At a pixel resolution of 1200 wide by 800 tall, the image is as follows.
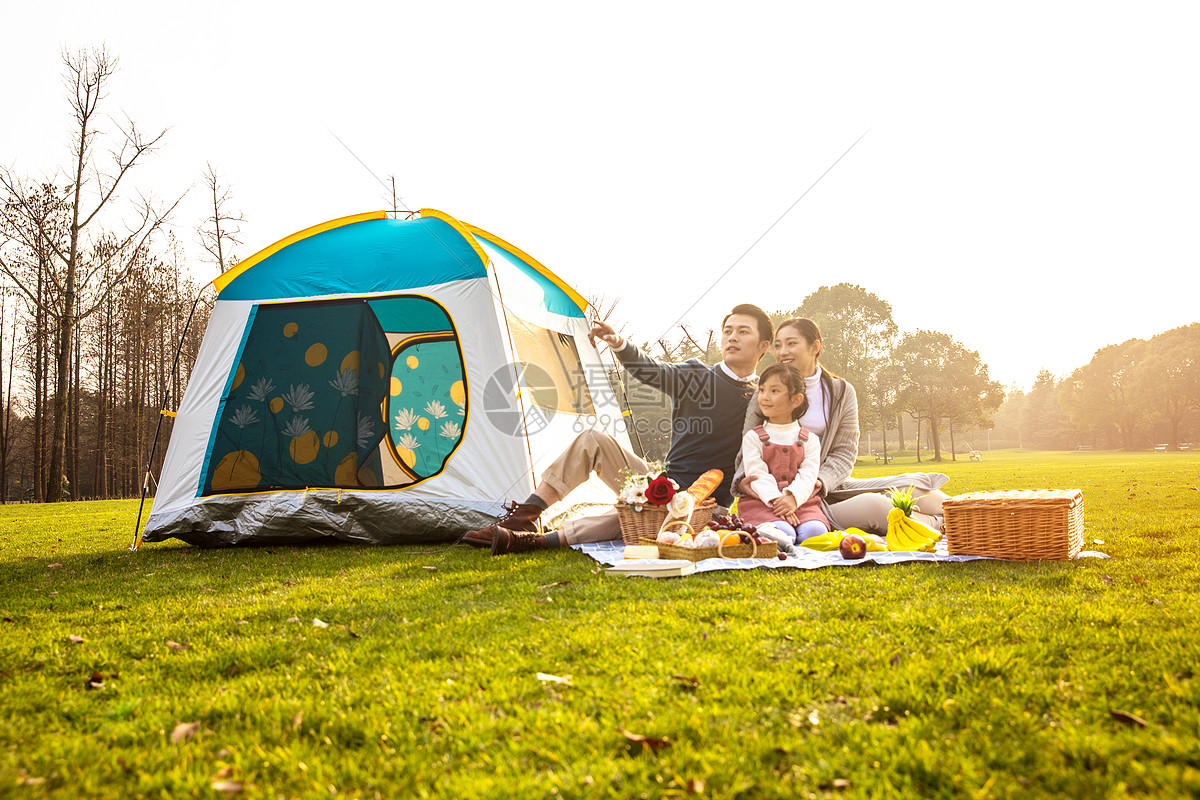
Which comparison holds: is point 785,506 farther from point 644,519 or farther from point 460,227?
point 460,227

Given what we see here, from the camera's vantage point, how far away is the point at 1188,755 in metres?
1.30

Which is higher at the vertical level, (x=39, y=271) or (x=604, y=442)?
(x=39, y=271)

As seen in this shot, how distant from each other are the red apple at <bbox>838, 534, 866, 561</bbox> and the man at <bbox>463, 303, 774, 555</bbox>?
4.34 ft

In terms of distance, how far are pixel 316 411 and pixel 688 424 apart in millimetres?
2921

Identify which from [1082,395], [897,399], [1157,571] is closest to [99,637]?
[1157,571]

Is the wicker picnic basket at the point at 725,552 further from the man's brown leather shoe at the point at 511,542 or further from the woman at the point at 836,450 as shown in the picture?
the man's brown leather shoe at the point at 511,542

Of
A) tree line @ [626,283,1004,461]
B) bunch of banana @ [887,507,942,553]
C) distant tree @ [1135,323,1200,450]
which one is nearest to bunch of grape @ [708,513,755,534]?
bunch of banana @ [887,507,942,553]

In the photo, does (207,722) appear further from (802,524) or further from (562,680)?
(802,524)

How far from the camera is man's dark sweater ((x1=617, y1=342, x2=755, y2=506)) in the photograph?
15.6ft

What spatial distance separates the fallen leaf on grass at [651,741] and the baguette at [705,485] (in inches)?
105

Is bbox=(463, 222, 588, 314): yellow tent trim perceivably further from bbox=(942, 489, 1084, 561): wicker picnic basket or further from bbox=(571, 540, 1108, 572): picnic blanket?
bbox=(942, 489, 1084, 561): wicker picnic basket

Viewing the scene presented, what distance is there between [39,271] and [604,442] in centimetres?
1577

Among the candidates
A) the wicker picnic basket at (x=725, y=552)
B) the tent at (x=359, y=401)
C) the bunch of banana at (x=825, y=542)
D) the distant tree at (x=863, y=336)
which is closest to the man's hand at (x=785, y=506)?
the bunch of banana at (x=825, y=542)

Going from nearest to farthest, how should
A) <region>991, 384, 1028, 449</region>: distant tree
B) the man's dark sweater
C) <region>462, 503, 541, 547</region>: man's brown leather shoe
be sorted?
<region>462, 503, 541, 547</region>: man's brown leather shoe
the man's dark sweater
<region>991, 384, 1028, 449</region>: distant tree
